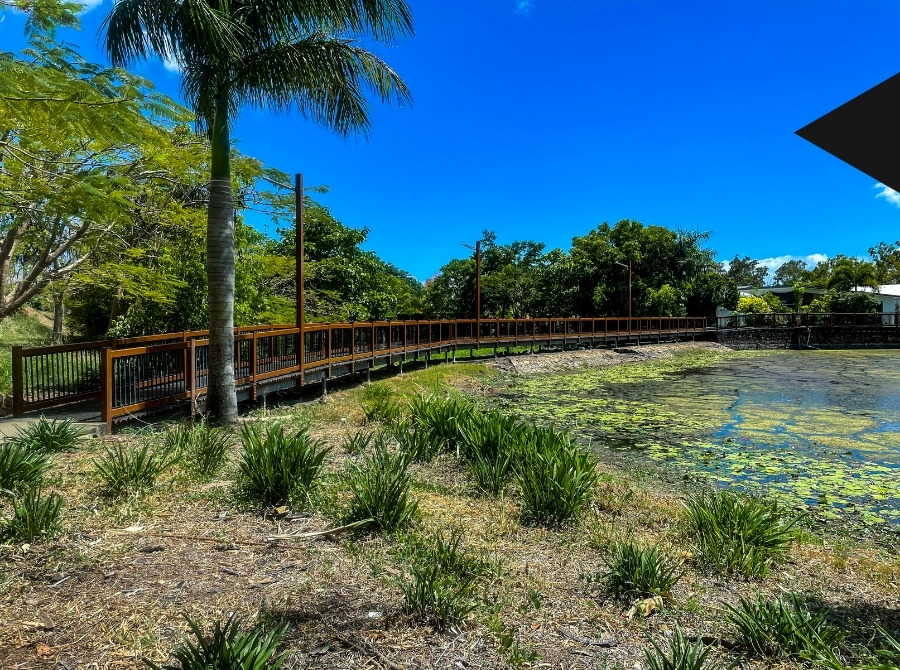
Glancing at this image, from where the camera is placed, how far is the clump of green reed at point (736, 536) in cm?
389

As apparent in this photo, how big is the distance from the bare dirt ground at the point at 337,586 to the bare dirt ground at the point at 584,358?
17.5 metres

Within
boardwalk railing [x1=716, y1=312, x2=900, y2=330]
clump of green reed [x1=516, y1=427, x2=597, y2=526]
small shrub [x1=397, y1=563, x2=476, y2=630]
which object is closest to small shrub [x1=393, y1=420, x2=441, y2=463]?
clump of green reed [x1=516, y1=427, x2=597, y2=526]

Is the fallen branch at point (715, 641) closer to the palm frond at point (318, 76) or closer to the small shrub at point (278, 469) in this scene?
the small shrub at point (278, 469)

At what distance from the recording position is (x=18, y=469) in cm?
449

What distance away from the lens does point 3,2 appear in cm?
717

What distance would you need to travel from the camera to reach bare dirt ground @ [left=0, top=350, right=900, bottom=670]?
105 inches

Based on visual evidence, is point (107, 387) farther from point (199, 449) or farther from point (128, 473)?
point (128, 473)

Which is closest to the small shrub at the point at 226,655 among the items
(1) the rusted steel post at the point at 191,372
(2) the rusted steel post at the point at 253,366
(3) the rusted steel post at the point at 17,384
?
(1) the rusted steel post at the point at 191,372

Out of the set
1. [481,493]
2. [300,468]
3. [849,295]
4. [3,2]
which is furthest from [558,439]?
[849,295]

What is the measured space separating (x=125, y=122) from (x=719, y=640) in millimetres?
7942

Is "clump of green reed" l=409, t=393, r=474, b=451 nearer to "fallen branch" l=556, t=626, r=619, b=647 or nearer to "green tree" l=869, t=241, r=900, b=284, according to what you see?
"fallen branch" l=556, t=626, r=619, b=647

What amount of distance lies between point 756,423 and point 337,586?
1075 cm

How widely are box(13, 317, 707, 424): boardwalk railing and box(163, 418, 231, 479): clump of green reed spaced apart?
1.74 m

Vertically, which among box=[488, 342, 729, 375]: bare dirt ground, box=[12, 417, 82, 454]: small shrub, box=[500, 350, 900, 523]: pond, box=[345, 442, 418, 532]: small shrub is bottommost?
box=[500, 350, 900, 523]: pond
